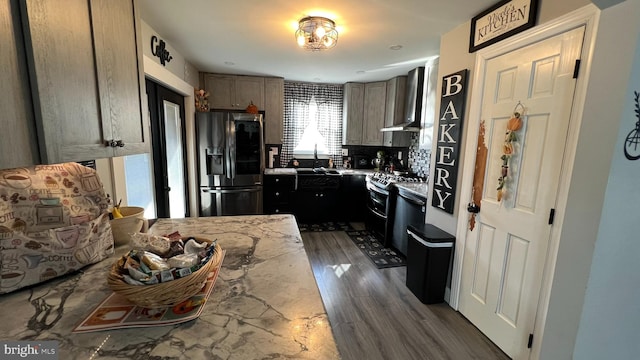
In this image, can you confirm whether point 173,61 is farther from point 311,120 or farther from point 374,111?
point 374,111

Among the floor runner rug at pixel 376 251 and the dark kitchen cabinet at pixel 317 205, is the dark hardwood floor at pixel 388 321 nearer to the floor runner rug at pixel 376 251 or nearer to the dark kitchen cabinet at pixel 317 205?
the floor runner rug at pixel 376 251

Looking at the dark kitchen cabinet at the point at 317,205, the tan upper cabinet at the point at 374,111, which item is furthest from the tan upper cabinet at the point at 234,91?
the tan upper cabinet at the point at 374,111

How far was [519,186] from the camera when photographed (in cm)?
171

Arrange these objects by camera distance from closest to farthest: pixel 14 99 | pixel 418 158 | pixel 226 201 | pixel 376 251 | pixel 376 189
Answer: pixel 14 99, pixel 376 251, pixel 376 189, pixel 226 201, pixel 418 158

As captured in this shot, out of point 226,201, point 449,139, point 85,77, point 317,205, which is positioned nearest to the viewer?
point 85,77

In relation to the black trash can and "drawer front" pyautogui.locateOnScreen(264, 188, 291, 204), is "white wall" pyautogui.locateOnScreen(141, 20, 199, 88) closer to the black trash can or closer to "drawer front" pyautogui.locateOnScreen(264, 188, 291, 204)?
"drawer front" pyautogui.locateOnScreen(264, 188, 291, 204)

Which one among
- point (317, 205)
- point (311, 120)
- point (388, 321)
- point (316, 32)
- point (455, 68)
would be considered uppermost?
point (316, 32)

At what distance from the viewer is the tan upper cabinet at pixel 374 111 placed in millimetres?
4324

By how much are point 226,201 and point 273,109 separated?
1631 mm

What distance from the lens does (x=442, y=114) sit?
2.40 m

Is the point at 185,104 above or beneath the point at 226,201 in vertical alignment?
above

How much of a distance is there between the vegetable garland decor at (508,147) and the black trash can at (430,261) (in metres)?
0.63

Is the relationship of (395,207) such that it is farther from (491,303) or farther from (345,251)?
(491,303)

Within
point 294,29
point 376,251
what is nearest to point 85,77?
point 294,29
